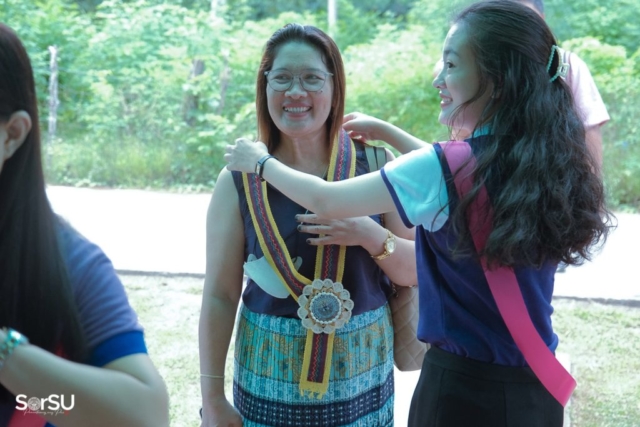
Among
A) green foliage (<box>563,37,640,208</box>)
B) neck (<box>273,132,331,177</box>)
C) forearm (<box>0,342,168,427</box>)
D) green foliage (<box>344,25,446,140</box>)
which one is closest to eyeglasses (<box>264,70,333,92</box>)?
neck (<box>273,132,331,177</box>)

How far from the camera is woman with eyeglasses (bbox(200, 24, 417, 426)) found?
82.5 inches

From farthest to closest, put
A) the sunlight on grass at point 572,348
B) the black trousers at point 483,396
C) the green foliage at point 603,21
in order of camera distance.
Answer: the green foliage at point 603,21
the sunlight on grass at point 572,348
the black trousers at point 483,396

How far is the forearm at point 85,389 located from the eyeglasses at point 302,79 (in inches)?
44.8

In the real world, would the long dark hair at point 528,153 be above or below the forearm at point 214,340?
above

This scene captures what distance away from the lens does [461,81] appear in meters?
1.79

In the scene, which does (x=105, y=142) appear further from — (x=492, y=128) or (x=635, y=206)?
(x=492, y=128)

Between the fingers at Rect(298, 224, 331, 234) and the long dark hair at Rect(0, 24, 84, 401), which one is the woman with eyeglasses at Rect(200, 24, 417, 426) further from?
the long dark hair at Rect(0, 24, 84, 401)

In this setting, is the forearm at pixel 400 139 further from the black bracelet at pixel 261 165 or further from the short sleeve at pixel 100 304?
the short sleeve at pixel 100 304

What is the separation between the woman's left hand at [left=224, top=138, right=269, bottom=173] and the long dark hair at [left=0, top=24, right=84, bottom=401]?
2.55ft

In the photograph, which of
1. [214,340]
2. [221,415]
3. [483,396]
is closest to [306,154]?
[214,340]

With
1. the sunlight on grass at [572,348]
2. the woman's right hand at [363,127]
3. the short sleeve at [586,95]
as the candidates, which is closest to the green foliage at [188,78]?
the sunlight on grass at [572,348]

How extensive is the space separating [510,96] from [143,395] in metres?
1.03

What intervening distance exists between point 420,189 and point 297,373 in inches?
27.5

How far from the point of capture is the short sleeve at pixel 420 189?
1714 millimetres
